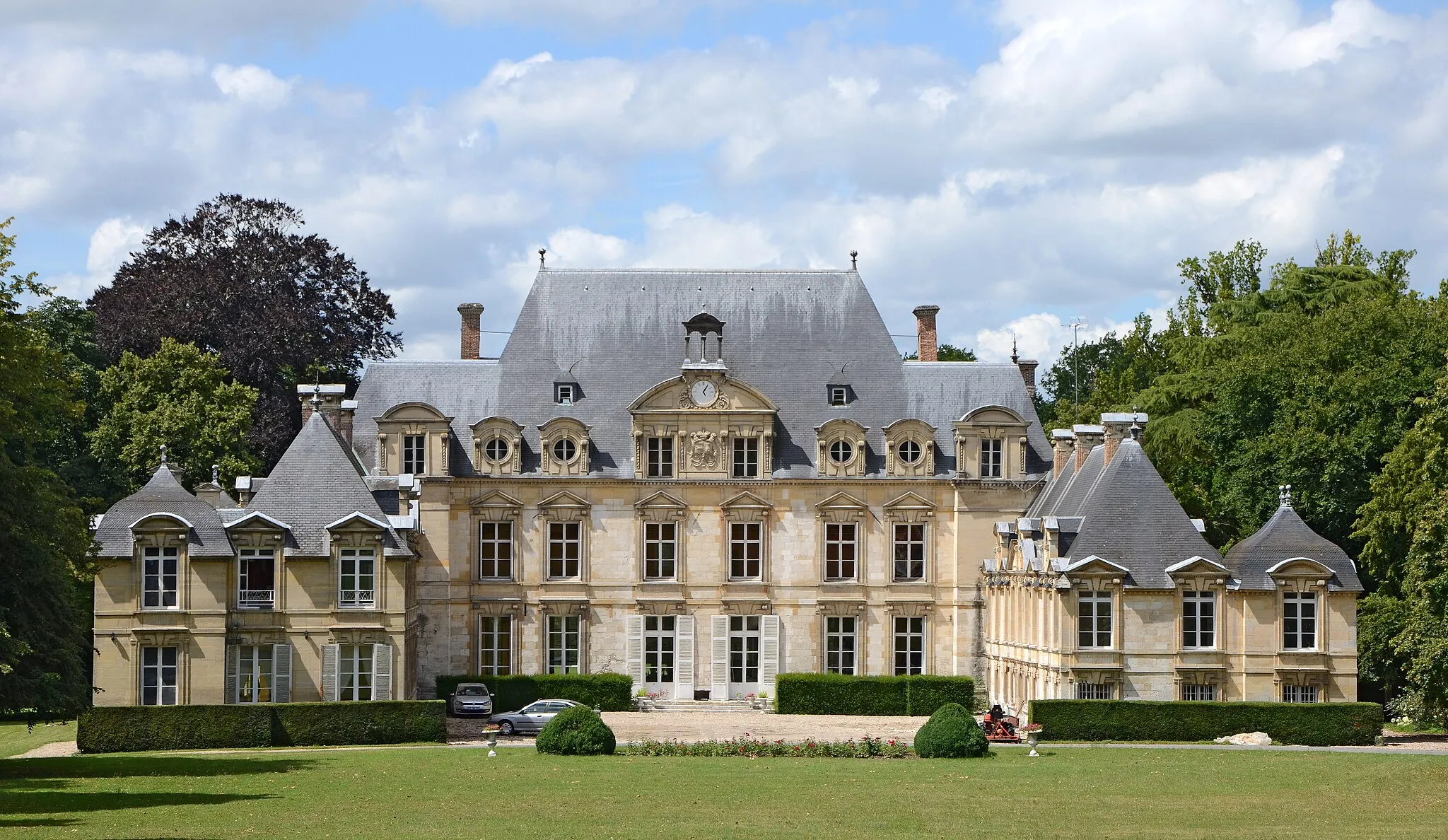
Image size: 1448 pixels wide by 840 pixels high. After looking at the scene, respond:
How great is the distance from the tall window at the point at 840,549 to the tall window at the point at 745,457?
2.70m

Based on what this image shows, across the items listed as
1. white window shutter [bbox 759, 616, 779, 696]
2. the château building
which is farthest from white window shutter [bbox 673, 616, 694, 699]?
white window shutter [bbox 759, 616, 779, 696]

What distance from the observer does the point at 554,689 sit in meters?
50.4

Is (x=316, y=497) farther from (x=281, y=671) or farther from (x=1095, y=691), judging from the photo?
(x=1095, y=691)

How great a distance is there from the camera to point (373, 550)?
152 feet

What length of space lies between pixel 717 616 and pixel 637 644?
7.88ft

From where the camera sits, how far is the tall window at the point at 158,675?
45.2m

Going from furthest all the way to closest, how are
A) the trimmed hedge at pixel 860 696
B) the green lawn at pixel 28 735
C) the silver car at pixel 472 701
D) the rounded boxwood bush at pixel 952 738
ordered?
the trimmed hedge at pixel 860 696 → the silver car at pixel 472 701 → the green lawn at pixel 28 735 → the rounded boxwood bush at pixel 952 738

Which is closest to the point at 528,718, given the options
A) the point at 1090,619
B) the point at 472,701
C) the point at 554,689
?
the point at 472,701

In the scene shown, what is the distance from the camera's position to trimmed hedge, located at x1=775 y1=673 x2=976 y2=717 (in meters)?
50.1

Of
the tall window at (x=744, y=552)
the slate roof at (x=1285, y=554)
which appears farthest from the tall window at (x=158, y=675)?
the slate roof at (x=1285, y=554)

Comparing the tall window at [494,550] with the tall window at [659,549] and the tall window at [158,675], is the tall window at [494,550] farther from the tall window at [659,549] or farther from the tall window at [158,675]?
the tall window at [158,675]

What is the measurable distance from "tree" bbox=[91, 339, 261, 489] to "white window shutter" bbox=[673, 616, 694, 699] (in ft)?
45.6

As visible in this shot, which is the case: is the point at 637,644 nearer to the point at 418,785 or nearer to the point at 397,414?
the point at 397,414

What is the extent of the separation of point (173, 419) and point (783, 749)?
85.6 feet
